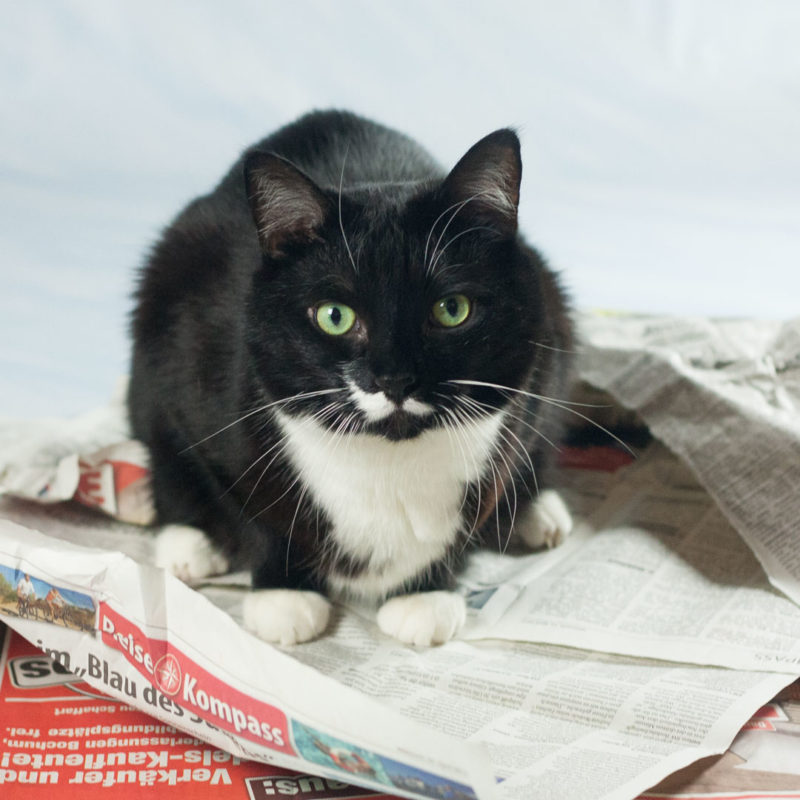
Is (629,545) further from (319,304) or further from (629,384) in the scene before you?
(319,304)

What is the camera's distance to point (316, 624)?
912 mm

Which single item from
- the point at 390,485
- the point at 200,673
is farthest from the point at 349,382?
the point at 200,673

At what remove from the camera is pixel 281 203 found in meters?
0.80

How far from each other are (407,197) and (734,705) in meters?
0.53

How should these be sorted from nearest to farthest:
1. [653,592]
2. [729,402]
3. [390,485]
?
[390,485], [653,592], [729,402]

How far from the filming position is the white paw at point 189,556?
1.02 metres

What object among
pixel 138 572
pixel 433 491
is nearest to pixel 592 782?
pixel 433 491

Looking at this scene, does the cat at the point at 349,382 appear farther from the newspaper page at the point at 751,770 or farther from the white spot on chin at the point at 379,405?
the newspaper page at the point at 751,770

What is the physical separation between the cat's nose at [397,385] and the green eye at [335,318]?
0.07m

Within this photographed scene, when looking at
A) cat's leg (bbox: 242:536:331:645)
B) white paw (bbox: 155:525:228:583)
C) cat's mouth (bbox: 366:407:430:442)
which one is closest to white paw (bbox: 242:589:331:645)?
cat's leg (bbox: 242:536:331:645)

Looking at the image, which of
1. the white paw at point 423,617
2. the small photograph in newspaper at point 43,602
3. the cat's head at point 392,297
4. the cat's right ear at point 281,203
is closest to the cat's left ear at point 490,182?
the cat's head at point 392,297

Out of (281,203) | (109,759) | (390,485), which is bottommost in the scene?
(109,759)

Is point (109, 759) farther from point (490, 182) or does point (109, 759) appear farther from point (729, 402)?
point (729, 402)

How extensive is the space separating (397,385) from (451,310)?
0.10 meters
